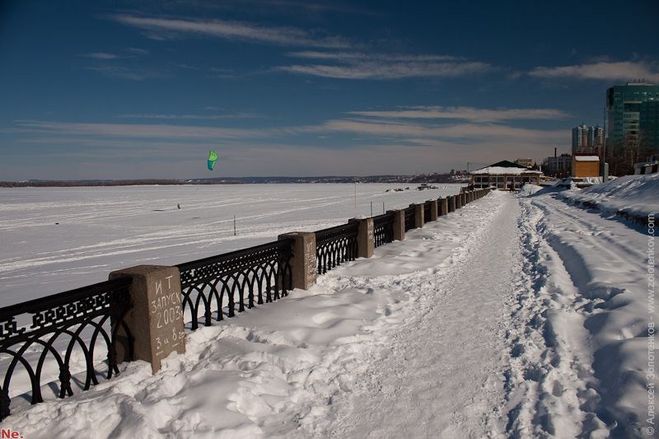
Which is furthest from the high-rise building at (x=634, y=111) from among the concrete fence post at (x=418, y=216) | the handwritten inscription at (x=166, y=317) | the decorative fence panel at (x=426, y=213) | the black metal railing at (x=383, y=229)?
the handwritten inscription at (x=166, y=317)

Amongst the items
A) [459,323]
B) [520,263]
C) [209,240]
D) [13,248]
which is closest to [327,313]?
[459,323]

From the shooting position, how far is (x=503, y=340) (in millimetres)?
5523

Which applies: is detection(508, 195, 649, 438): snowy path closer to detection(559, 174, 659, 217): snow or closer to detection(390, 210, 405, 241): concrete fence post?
detection(390, 210, 405, 241): concrete fence post

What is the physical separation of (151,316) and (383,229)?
9538mm

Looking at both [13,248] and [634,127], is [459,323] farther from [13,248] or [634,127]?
[634,127]

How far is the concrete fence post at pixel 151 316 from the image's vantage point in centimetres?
Result: 461

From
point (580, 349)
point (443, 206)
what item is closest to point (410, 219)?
point (443, 206)

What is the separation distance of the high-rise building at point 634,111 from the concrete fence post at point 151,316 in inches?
5892

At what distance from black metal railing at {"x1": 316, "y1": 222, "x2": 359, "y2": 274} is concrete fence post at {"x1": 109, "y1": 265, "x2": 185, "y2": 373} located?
174 inches

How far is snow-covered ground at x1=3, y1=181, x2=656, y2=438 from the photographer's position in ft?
12.1

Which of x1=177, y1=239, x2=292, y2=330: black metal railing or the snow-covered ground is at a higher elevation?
x1=177, y1=239, x2=292, y2=330: black metal railing

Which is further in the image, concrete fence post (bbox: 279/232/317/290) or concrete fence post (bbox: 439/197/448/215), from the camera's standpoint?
concrete fence post (bbox: 439/197/448/215)

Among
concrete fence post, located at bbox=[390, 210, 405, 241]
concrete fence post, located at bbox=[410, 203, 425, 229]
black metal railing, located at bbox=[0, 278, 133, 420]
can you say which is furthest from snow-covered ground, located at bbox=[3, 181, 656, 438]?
concrete fence post, located at bbox=[410, 203, 425, 229]

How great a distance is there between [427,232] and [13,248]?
17.1m
